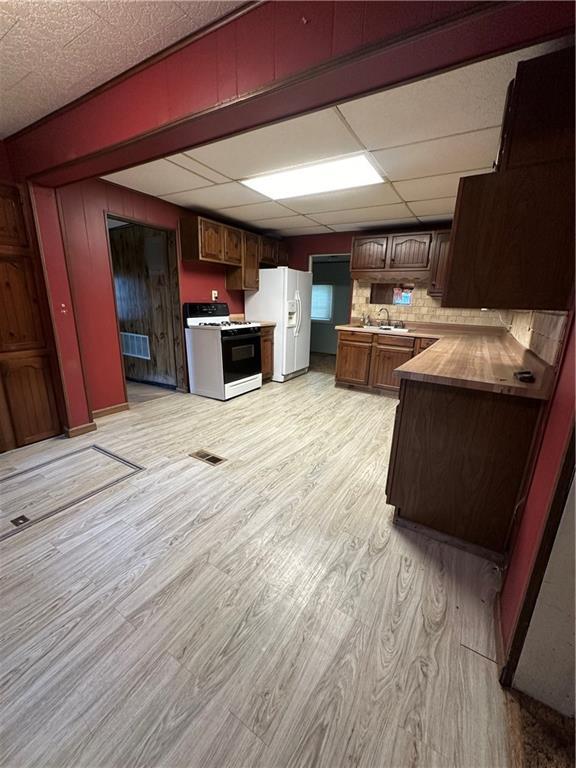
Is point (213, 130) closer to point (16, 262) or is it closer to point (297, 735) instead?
point (16, 262)

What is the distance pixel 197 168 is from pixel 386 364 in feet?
10.4

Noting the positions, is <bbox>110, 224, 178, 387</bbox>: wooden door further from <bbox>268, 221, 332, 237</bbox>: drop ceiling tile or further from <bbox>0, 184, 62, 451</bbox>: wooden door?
<bbox>268, 221, 332, 237</bbox>: drop ceiling tile

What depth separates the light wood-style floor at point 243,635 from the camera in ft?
3.11

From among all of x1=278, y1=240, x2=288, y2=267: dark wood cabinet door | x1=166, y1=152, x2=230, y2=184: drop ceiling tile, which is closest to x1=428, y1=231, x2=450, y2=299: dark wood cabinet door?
x1=278, y1=240, x2=288, y2=267: dark wood cabinet door

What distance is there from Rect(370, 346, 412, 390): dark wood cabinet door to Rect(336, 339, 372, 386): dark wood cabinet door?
0.30 ft

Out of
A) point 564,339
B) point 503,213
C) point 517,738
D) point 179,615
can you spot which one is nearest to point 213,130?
point 503,213

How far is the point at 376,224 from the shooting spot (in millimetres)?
4332

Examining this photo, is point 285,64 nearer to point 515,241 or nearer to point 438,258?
point 515,241

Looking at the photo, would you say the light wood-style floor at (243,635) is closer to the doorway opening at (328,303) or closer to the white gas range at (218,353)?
the white gas range at (218,353)

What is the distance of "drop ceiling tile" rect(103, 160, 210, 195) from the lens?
2.63m

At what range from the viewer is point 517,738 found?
966mm

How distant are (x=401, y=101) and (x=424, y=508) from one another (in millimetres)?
2262

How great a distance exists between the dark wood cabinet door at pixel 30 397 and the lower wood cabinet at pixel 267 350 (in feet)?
8.65

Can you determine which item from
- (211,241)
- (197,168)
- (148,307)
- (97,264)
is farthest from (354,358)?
(97,264)
